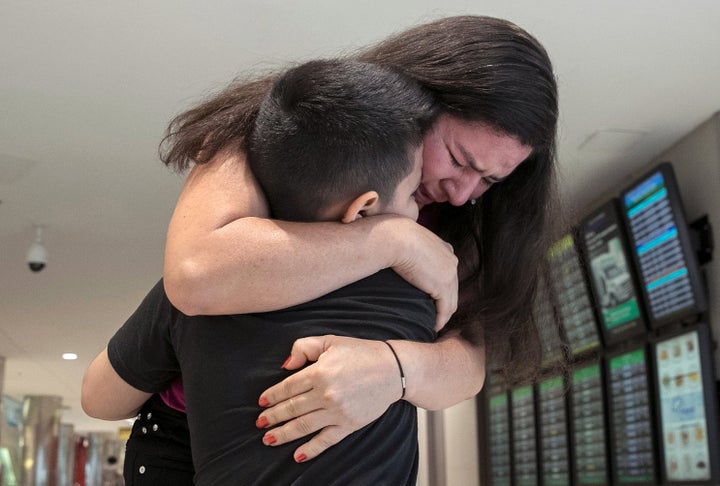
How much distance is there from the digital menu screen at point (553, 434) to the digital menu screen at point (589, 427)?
0.10 m

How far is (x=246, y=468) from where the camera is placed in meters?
1.03

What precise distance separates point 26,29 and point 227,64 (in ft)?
2.61

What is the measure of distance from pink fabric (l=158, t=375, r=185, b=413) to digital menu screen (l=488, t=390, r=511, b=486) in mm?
4344

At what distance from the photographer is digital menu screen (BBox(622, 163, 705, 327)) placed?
3.68 meters

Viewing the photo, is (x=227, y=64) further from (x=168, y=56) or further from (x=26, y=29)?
(x=26, y=29)

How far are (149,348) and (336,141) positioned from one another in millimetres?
441

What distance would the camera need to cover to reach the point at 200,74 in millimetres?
3723

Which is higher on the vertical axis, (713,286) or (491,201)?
(713,286)

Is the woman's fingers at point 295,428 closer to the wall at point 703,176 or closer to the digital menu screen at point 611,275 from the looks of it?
the wall at point 703,176

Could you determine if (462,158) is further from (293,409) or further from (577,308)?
(577,308)

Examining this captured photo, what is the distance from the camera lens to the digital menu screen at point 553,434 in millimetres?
4715

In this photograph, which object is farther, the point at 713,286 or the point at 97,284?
the point at 97,284

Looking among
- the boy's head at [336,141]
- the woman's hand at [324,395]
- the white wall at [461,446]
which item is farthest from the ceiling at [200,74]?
the white wall at [461,446]

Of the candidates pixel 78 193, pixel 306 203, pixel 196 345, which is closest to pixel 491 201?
pixel 306 203
